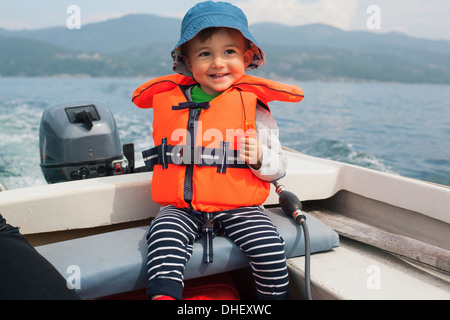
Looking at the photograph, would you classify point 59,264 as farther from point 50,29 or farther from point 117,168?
point 50,29

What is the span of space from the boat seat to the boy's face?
654mm

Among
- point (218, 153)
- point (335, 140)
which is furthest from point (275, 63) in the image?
point (218, 153)

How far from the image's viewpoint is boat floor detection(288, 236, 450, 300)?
1.25 m

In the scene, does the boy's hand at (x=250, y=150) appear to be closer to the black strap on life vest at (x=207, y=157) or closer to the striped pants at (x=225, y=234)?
the black strap on life vest at (x=207, y=157)

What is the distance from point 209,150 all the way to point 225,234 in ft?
1.10

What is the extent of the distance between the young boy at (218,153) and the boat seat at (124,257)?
0.05 m

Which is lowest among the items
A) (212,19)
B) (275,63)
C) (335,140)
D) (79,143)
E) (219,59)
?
(335,140)

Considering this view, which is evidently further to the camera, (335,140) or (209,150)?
(335,140)

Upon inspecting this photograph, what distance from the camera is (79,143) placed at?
2.51 meters

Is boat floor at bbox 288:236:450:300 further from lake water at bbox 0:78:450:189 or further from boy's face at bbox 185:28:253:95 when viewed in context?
lake water at bbox 0:78:450:189

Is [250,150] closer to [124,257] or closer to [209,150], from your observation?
[209,150]

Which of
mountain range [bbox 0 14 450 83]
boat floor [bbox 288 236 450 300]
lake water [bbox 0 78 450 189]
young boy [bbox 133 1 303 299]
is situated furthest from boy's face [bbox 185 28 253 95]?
mountain range [bbox 0 14 450 83]

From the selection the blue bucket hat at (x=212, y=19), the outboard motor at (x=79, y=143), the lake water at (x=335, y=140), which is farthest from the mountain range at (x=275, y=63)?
the blue bucket hat at (x=212, y=19)

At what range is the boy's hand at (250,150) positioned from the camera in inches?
55.1
